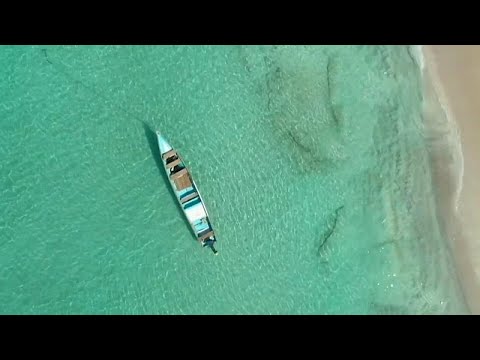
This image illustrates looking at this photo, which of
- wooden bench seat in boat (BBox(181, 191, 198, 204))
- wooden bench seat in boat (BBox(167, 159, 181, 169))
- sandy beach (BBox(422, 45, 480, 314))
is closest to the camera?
wooden bench seat in boat (BBox(167, 159, 181, 169))

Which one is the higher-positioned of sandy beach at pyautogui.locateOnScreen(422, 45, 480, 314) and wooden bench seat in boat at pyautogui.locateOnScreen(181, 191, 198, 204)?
wooden bench seat in boat at pyautogui.locateOnScreen(181, 191, 198, 204)

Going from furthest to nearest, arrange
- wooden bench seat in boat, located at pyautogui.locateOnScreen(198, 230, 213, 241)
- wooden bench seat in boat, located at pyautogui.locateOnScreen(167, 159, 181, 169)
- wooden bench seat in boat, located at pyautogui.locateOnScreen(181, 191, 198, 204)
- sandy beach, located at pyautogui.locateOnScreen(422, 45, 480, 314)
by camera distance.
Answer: sandy beach, located at pyautogui.locateOnScreen(422, 45, 480, 314)
wooden bench seat in boat, located at pyautogui.locateOnScreen(198, 230, 213, 241)
wooden bench seat in boat, located at pyautogui.locateOnScreen(181, 191, 198, 204)
wooden bench seat in boat, located at pyautogui.locateOnScreen(167, 159, 181, 169)

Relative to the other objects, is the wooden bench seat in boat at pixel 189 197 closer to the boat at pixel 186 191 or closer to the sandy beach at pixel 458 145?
the boat at pixel 186 191

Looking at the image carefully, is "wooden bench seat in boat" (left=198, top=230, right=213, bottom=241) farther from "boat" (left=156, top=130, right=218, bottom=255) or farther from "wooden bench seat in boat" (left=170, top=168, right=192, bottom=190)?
"wooden bench seat in boat" (left=170, top=168, right=192, bottom=190)

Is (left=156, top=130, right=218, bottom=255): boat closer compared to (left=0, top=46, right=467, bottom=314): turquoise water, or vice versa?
(left=156, top=130, right=218, bottom=255): boat

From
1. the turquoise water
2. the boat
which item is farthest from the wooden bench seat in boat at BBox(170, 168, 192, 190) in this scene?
the turquoise water

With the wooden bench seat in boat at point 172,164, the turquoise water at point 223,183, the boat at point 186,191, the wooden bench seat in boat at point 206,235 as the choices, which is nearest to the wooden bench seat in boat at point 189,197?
the boat at point 186,191
